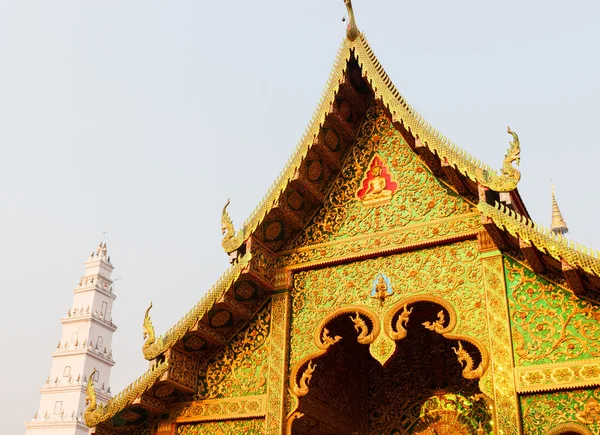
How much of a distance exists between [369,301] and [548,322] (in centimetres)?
191

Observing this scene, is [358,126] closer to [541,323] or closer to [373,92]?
[373,92]

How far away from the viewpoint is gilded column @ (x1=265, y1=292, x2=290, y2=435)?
309 inches

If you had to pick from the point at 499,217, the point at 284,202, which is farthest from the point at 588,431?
the point at 284,202

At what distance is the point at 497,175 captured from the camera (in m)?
7.31

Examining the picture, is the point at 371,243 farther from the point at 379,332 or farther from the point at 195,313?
the point at 195,313

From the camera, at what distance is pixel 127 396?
8.35m

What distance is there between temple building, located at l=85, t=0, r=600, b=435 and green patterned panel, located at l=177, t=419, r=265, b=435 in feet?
0.07

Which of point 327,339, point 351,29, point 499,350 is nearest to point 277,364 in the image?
point 327,339

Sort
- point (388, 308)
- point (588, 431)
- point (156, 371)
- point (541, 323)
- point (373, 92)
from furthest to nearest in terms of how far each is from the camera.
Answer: point (373, 92), point (156, 371), point (388, 308), point (541, 323), point (588, 431)

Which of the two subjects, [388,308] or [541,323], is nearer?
[541,323]

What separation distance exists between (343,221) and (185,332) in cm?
224

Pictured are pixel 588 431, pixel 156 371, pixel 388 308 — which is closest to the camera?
pixel 588 431

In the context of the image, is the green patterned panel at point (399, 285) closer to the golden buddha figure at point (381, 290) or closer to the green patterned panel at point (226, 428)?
the golden buddha figure at point (381, 290)

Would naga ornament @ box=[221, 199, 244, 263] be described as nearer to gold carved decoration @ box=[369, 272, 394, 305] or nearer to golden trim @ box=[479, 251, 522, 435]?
gold carved decoration @ box=[369, 272, 394, 305]
